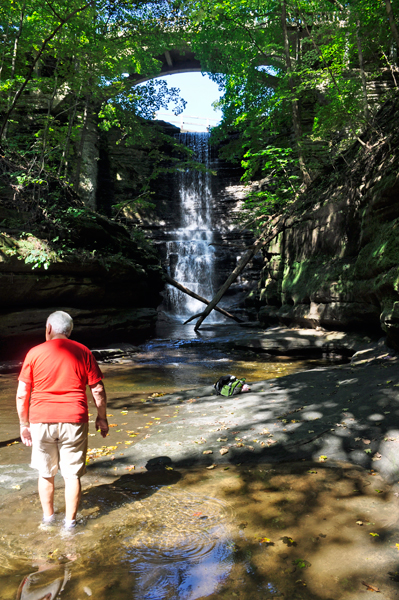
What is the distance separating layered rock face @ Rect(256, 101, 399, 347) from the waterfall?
227 inches

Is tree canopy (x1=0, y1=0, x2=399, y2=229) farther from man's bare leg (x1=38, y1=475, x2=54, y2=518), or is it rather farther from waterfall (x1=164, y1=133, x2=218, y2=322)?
man's bare leg (x1=38, y1=475, x2=54, y2=518)

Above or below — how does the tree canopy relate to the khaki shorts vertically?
above

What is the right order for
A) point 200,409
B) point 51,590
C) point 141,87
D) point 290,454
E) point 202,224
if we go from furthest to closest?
1. point 202,224
2. point 141,87
3. point 200,409
4. point 290,454
5. point 51,590

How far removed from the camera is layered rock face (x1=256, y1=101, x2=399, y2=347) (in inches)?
327

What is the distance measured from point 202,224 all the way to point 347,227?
702 inches

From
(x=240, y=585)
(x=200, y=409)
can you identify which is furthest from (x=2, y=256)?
(x=240, y=585)

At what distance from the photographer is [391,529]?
9.15 ft

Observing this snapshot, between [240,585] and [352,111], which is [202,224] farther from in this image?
[240,585]

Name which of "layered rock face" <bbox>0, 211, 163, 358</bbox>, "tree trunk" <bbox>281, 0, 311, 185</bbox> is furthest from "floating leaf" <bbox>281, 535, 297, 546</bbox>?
"tree trunk" <bbox>281, 0, 311, 185</bbox>

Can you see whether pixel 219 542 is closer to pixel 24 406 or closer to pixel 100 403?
pixel 100 403

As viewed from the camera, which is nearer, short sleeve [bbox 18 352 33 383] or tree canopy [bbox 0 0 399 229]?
short sleeve [bbox 18 352 33 383]

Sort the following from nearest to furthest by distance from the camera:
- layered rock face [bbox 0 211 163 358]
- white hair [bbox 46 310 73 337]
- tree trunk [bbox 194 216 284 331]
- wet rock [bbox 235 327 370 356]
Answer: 1. white hair [bbox 46 310 73 337]
2. wet rock [bbox 235 327 370 356]
3. layered rock face [bbox 0 211 163 358]
4. tree trunk [bbox 194 216 284 331]

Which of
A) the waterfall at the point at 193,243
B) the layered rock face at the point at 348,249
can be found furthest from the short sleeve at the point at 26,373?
the waterfall at the point at 193,243

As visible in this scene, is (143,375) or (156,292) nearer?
(143,375)
